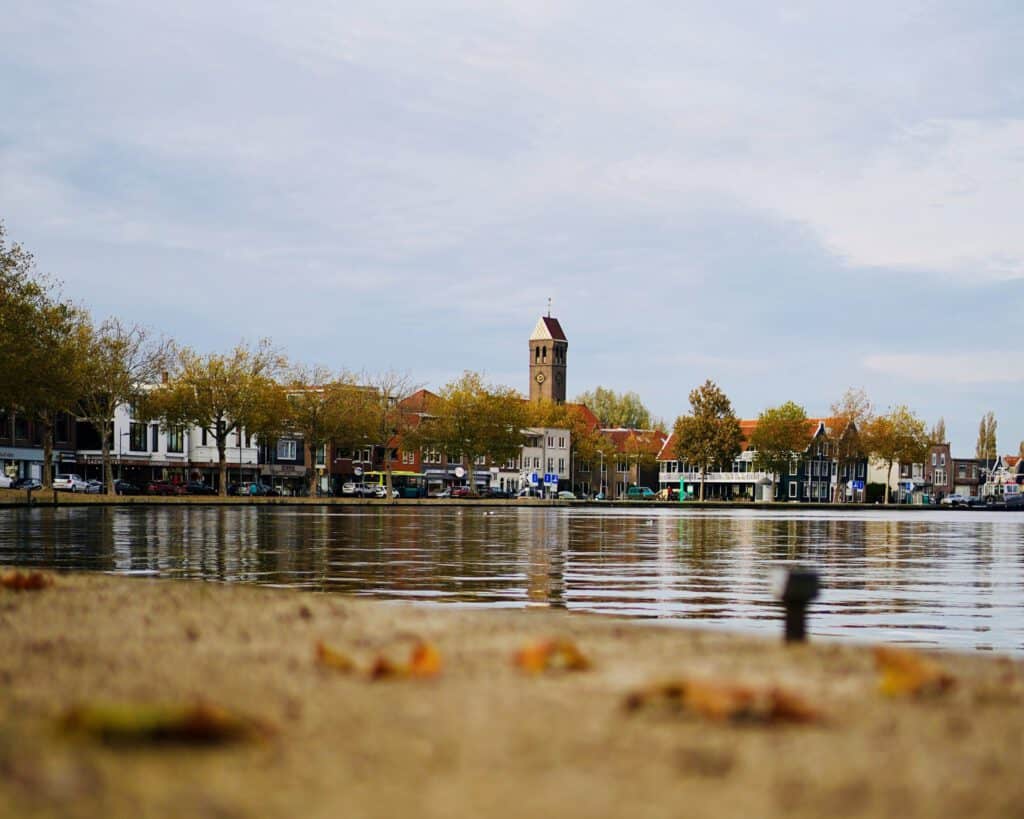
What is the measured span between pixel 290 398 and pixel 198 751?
112987 millimetres

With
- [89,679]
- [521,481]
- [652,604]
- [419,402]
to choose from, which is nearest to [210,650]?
[89,679]

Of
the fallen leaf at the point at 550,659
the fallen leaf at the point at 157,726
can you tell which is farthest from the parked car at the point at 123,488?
the fallen leaf at the point at 157,726

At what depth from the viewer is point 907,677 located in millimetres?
7582

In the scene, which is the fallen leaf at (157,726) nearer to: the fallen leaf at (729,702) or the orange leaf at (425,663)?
the orange leaf at (425,663)

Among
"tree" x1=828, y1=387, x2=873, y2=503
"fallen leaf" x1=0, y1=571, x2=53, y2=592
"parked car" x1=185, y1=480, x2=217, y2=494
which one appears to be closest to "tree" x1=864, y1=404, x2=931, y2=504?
"tree" x1=828, y1=387, x2=873, y2=503

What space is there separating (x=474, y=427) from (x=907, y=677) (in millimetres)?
131185

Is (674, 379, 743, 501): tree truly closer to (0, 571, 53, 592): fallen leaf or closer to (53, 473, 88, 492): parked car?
(53, 473, 88, 492): parked car

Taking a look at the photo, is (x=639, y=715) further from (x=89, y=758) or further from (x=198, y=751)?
(x=89, y=758)

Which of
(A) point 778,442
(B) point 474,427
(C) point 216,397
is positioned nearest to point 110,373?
(C) point 216,397

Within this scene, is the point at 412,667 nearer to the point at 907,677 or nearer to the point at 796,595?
the point at 907,677

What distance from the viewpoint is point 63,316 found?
255 ft

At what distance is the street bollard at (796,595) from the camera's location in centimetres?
992

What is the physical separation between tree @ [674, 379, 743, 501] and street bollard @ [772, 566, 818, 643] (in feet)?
469

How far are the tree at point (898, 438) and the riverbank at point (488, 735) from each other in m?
157
